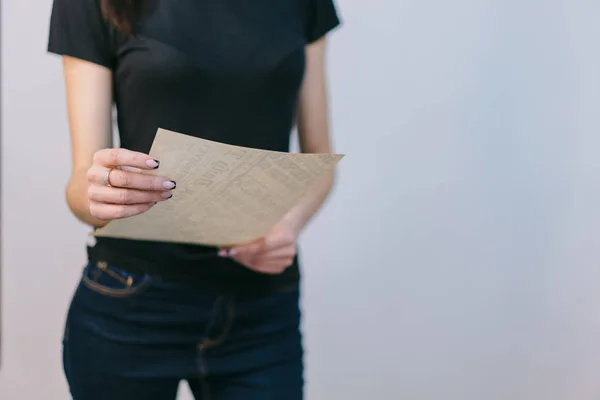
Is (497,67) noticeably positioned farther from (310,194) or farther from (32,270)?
(32,270)

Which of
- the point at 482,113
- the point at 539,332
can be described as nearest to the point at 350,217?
the point at 482,113

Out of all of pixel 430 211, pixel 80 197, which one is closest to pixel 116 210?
pixel 80 197

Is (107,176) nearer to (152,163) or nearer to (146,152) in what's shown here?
(152,163)

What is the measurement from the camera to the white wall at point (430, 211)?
1.04 m

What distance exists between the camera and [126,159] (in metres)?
0.48

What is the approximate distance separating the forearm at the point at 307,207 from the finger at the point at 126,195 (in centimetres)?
25

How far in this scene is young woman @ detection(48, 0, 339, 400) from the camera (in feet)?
2.16

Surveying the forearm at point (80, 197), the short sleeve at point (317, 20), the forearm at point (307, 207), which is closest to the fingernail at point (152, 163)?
the forearm at point (80, 197)

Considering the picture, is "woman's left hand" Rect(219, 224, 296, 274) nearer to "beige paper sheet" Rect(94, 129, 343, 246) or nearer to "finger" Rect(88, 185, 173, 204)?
"beige paper sheet" Rect(94, 129, 343, 246)

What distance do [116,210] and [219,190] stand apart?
92 mm

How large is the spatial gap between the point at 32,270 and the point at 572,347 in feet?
3.51

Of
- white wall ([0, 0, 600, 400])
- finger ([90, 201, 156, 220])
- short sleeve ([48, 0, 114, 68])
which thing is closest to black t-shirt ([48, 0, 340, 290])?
short sleeve ([48, 0, 114, 68])

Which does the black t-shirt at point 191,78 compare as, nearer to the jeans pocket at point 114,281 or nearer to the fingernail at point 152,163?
the jeans pocket at point 114,281

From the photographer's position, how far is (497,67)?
3.44 feet
